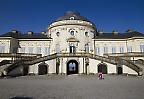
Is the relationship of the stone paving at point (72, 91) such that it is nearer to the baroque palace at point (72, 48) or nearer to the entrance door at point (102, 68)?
the baroque palace at point (72, 48)

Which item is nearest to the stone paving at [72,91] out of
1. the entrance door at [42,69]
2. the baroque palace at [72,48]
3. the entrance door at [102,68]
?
the baroque palace at [72,48]

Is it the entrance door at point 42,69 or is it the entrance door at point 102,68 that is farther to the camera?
the entrance door at point 102,68

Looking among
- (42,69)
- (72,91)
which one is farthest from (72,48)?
(72,91)

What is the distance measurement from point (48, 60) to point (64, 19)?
11899mm

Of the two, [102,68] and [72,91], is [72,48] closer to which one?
[102,68]

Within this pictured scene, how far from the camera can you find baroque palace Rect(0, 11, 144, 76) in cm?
3547

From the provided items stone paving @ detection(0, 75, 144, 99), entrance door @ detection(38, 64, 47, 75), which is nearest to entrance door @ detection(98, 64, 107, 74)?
entrance door @ detection(38, 64, 47, 75)

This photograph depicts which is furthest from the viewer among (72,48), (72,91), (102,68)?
(72,48)

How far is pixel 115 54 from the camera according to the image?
42062 millimetres

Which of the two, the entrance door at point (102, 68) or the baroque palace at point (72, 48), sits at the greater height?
the baroque palace at point (72, 48)

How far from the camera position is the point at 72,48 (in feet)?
141

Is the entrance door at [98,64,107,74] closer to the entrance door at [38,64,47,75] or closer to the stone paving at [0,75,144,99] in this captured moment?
the entrance door at [38,64,47,75]

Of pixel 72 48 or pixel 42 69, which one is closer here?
pixel 42 69

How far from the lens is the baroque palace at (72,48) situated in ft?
116
